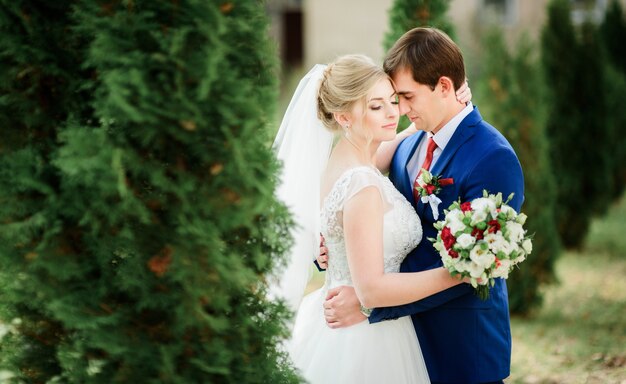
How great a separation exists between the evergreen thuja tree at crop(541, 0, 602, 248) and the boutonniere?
29.6 feet

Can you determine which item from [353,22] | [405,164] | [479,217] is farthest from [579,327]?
[353,22]

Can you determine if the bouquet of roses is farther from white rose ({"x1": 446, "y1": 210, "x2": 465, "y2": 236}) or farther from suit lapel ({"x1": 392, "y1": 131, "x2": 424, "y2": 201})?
suit lapel ({"x1": 392, "y1": 131, "x2": 424, "y2": 201})

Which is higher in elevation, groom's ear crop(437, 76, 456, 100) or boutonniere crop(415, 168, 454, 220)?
groom's ear crop(437, 76, 456, 100)

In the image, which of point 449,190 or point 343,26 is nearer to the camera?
point 449,190

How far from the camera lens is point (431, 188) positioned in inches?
141

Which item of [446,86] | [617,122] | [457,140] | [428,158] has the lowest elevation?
[617,122]

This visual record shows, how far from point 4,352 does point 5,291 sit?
10.8 inches

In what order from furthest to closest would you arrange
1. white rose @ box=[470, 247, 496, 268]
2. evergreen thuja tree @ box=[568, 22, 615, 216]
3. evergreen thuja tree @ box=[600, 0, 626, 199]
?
1. evergreen thuja tree @ box=[600, 0, 626, 199]
2. evergreen thuja tree @ box=[568, 22, 615, 216]
3. white rose @ box=[470, 247, 496, 268]

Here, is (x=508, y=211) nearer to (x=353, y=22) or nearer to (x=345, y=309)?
(x=345, y=309)

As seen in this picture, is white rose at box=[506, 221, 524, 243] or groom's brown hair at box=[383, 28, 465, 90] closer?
white rose at box=[506, 221, 524, 243]

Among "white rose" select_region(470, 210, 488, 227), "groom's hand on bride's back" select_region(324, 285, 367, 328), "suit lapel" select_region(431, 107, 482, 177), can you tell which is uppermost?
"suit lapel" select_region(431, 107, 482, 177)

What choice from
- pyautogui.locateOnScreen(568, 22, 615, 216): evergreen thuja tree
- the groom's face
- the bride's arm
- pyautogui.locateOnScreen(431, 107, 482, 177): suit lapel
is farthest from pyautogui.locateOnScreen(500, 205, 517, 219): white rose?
pyautogui.locateOnScreen(568, 22, 615, 216): evergreen thuja tree

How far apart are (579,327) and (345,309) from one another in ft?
17.5

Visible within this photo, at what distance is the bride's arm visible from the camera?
3.38 metres
